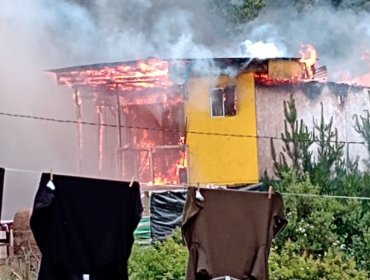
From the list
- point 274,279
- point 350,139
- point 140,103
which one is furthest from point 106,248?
point 350,139

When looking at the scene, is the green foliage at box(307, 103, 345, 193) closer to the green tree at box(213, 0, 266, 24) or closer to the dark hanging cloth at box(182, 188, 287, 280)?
the dark hanging cloth at box(182, 188, 287, 280)

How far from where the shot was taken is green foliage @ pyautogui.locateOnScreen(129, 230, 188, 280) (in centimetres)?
798

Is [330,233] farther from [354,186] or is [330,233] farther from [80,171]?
[80,171]

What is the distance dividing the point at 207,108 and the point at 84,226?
11.1m

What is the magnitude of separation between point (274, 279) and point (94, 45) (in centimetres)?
1523

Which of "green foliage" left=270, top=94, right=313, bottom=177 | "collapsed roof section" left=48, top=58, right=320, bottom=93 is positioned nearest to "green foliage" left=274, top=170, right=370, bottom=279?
"green foliage" left=270, top=94, right=313, bottom=177

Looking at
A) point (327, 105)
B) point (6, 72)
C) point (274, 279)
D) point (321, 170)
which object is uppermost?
point (6, 72)

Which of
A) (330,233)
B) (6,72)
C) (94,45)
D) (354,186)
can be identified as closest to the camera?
(330,233)

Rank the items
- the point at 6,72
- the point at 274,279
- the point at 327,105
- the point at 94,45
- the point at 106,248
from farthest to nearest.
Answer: the point at 94,45 < the point at 6,72 < the point at 327,105 < the point at 274,279 < the point at 106,248

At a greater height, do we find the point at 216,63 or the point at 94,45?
the point at 94,45

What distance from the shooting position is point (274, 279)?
7.93 metres

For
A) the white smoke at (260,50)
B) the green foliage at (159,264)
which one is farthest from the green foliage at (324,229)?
the white smoke at (260,50)

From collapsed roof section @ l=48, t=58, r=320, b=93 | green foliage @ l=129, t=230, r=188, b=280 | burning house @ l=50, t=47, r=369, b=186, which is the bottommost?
green foliage @ l=129, t=230, r=188, b=280

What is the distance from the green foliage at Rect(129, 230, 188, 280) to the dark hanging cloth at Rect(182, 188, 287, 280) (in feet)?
11.8
